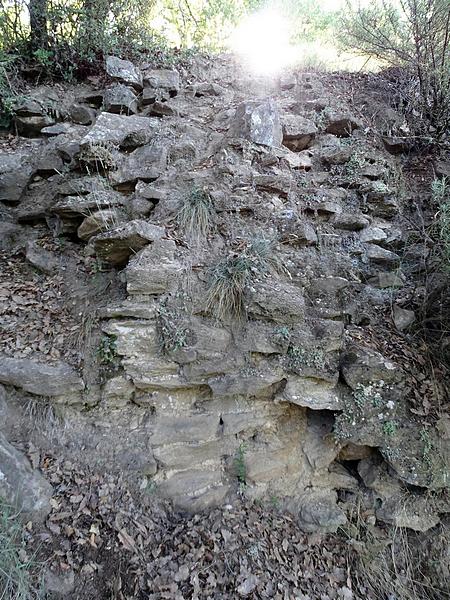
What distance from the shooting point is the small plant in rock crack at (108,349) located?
3035 mm

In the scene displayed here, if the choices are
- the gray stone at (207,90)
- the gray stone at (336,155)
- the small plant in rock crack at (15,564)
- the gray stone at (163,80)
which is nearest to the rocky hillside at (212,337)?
the small plant in rock crack at (15,564)

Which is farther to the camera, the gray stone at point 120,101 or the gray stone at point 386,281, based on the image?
the gray stone at point 120,101

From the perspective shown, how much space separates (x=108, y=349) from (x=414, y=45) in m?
4.93

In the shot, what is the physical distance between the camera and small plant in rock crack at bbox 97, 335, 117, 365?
3.04 meters

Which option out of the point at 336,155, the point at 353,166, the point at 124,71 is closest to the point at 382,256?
the point at 353,166

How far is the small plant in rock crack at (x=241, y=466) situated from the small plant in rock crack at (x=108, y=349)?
1242 mm

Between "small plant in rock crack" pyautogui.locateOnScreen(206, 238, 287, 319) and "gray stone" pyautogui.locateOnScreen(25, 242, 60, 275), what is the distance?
150 centimetres

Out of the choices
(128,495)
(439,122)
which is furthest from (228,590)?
(439,122)

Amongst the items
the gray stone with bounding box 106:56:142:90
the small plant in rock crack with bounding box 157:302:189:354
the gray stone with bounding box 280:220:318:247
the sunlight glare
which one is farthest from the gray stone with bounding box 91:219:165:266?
the sunlight glare

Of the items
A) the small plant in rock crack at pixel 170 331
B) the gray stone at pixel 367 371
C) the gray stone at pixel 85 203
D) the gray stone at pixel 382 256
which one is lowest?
the gray stone at pixel 367 371

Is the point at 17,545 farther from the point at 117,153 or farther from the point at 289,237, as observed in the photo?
the point at 117,153

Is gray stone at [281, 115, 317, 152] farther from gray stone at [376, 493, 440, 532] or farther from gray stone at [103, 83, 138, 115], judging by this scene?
gray stone at [376, 493, 440, 532]

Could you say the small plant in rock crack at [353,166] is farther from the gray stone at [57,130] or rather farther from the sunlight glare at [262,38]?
the gray stone at [57,130]

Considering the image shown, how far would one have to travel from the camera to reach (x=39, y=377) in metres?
2.90
